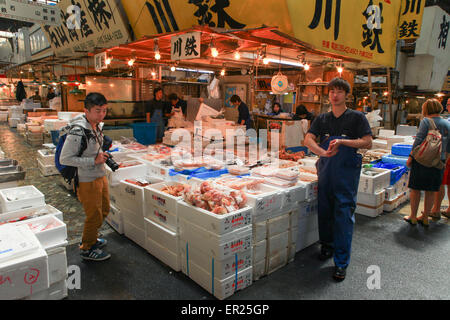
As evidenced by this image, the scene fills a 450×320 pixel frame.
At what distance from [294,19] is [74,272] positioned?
5000mm

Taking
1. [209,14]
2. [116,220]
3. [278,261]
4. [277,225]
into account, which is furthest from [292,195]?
[209,14]

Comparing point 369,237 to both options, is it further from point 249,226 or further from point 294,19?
point 294,19

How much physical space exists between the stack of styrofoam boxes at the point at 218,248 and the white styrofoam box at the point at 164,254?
0.67ft

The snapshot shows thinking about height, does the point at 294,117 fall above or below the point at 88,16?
below

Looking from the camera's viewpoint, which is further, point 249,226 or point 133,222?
point 133,222

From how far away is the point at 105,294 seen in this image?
10.7ft

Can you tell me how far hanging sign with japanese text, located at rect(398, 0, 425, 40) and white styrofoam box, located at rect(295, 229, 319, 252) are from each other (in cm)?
658

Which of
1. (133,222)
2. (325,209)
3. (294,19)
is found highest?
(294,19)

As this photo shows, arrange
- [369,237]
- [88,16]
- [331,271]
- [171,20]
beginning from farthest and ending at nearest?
[88,16], [171,20], [369,237], [331,271]

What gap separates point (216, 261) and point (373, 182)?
147 inches

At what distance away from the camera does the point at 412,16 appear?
25.3 feet

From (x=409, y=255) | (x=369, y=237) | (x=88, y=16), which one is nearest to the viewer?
(x=409, y=255)

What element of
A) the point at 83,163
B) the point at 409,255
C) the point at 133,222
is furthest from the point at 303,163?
the point at 83,163

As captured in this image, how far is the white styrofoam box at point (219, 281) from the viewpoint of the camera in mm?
3164
